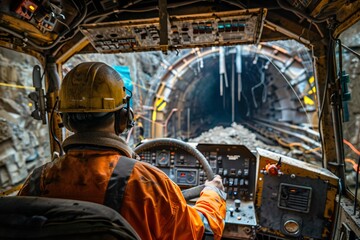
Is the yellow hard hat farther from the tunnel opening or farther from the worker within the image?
the tunnel opening

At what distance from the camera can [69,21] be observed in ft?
8.23

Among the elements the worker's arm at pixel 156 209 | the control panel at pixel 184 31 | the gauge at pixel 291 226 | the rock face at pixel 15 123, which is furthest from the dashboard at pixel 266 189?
the rock face at pixel 15 123

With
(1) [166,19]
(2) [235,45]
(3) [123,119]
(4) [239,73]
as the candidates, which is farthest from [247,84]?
(3) [123,119]

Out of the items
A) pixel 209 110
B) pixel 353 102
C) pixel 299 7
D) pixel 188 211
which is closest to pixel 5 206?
pixel 188 211

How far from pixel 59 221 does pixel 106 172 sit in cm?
38

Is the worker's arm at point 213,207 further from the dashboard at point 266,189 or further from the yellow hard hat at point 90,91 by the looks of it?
the yellow hard hat at point 90,91

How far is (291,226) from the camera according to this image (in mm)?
2355

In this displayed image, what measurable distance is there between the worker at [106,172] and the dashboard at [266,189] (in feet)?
3.60

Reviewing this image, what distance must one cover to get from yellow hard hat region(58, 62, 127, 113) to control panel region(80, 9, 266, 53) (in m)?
1.05

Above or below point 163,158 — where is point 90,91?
above

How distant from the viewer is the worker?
113cm

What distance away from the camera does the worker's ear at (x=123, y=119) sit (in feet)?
4.75

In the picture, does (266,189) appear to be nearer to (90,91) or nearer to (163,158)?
(163,158)

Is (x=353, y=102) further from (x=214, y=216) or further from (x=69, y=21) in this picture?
(x=69, y=21)
